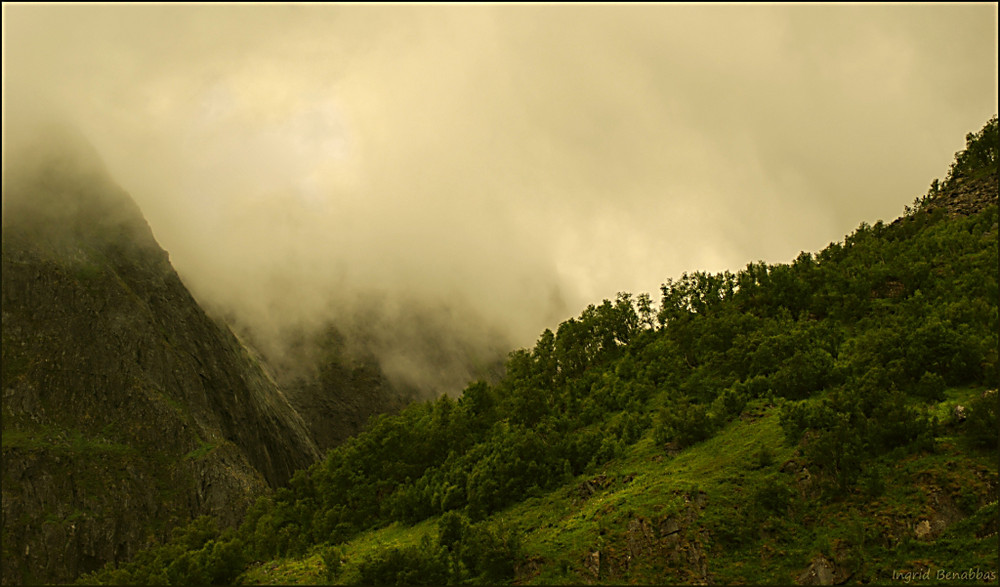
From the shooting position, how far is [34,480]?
15162 cm

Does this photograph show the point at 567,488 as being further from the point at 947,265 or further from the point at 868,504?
the point at 947,265

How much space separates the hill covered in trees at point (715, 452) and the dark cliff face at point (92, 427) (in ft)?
282

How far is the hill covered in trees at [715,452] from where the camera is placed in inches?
1997

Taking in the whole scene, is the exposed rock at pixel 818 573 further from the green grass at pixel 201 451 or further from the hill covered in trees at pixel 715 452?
the green grass at pixel 201 451

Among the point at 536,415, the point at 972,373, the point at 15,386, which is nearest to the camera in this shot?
the point at 972,373

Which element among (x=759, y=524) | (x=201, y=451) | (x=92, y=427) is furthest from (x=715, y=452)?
(x=92, y=427)

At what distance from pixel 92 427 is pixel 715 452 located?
537 ft

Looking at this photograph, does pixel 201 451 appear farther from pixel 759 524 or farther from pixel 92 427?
pixel 759 524

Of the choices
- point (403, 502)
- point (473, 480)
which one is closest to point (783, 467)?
point (473, 480)

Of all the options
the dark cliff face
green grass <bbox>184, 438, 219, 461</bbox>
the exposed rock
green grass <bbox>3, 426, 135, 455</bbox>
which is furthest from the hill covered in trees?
green grass <bbox>3, 426, 135, 455</bbox>

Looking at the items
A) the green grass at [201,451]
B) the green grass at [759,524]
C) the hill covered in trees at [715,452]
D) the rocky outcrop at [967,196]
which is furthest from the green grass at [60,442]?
the rocky outcrop at [967,196]

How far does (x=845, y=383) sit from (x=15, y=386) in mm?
184432

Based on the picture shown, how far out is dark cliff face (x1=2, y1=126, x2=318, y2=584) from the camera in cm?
14962

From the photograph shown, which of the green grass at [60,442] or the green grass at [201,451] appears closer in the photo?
the green grass at [60,442]
